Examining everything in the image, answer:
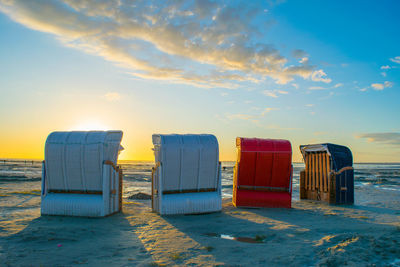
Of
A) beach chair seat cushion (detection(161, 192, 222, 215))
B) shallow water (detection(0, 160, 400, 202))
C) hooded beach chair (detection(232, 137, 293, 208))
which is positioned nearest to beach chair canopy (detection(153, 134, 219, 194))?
beach chair seat cushion (detection(161, 192, 222, 215))

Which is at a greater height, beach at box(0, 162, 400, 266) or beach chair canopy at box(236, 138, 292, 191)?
beach chair canopy at box(236, 138, 292, 191)

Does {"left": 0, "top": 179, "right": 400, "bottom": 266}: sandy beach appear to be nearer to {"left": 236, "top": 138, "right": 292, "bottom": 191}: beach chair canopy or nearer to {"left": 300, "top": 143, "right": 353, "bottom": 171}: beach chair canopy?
{"left": 236, "top": 138, "right": 292, "bottom": 191}: beach chair canopy

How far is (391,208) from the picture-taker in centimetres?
1542

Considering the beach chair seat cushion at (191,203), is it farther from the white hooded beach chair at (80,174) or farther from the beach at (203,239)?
the white hooded beach chair at (80,174)

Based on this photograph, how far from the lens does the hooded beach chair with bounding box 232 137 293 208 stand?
14.7 meters

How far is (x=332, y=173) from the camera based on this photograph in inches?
622

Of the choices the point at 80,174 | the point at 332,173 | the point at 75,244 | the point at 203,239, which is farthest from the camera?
the point at 332,173

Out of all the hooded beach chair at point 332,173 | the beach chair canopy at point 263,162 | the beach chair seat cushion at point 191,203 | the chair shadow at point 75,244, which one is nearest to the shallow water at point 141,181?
the hooded beach chair at point 332,173

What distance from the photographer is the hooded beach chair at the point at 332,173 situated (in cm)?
1588

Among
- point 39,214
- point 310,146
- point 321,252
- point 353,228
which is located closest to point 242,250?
point 321,252

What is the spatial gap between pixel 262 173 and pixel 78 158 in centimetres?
836

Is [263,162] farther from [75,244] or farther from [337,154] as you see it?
[75,244]

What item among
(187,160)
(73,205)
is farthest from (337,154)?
(73,205)

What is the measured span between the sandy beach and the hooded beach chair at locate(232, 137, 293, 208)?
153 centimetres
